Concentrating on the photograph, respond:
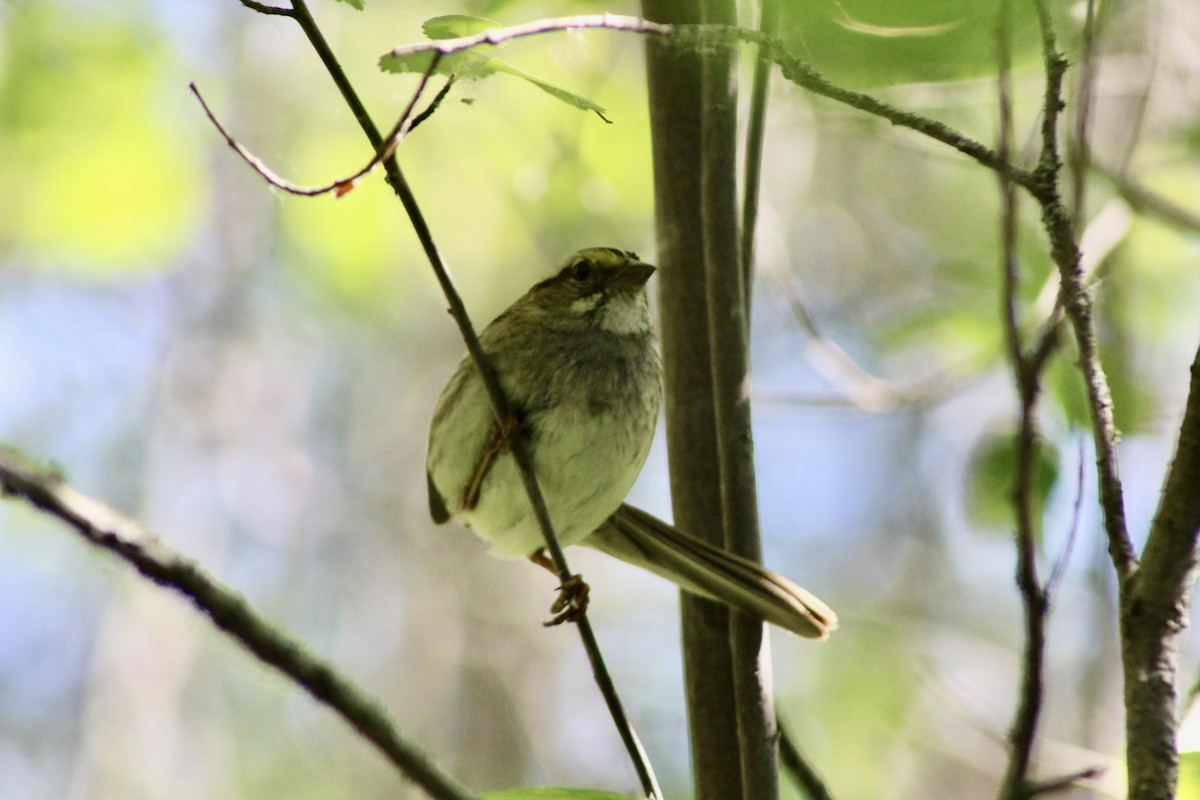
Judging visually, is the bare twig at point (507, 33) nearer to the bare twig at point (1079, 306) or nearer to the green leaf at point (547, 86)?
the green leaf at point (547, 86)

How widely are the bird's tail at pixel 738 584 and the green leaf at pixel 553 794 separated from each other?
1.06 m

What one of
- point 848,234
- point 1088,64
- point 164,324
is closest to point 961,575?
point 848,234

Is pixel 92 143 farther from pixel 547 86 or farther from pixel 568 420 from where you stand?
pixel 547 86

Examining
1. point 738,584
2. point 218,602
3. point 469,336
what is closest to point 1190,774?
point 738,584

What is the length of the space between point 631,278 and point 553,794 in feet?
8.39

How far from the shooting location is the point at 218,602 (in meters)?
1.22

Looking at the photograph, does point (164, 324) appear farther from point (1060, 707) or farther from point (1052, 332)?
point (1052, 332)

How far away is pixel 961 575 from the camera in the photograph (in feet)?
34.7

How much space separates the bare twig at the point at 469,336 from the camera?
1.99 m

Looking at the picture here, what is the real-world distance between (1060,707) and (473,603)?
197 inches

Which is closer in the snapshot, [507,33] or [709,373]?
[507,33]

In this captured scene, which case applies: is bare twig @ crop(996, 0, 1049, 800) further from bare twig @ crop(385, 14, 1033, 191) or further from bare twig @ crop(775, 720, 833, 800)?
bare twig @ crop(775, 720, 833, 800)

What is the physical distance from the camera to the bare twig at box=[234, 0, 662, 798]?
1.99m

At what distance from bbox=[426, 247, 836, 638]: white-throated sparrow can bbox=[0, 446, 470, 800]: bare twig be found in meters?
2.15
